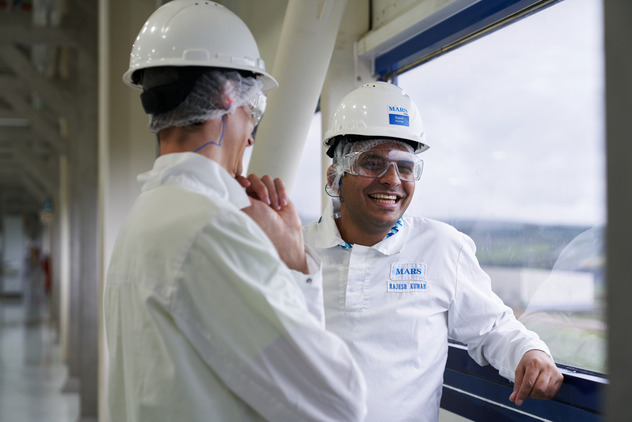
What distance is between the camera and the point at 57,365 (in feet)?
30.7

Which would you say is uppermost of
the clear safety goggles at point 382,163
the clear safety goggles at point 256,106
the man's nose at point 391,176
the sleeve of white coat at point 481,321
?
the clear safety goggles at point 256,106

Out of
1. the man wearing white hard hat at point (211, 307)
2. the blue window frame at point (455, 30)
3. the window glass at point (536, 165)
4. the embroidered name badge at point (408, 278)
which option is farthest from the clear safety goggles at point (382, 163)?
the man wearing white hard hat at point (211, 307)

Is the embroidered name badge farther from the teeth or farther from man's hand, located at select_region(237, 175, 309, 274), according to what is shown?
man's hand, located at select_region(237, 175, 309, 274)

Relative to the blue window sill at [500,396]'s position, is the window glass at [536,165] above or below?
above

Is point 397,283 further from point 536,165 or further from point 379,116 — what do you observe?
point 536,165

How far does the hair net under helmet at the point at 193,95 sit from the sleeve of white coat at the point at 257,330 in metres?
0.32

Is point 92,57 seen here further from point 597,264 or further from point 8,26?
point 597,264

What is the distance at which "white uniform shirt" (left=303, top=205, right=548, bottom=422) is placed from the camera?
2080 mm

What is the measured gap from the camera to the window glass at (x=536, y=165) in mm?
2156

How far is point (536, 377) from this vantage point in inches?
75.6

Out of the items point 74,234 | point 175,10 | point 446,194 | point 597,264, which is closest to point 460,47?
point 446,194

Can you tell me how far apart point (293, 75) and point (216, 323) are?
64.2 inches

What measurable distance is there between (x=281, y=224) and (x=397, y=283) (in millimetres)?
834

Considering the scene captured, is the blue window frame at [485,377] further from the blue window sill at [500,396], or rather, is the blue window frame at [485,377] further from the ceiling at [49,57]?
the ceiling at [49,57]
